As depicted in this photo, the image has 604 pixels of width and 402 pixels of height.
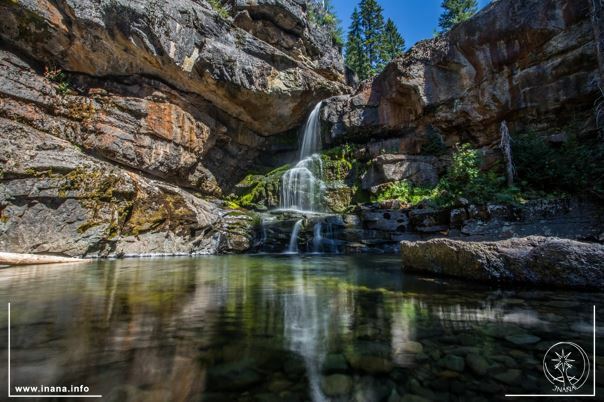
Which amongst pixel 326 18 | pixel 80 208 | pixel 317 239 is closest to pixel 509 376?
pixel 317 239

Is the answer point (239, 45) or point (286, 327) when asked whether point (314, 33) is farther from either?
point (286, 327)

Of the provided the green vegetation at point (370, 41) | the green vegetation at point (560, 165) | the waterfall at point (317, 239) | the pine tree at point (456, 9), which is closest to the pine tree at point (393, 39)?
the green vegetation at point (370, 41)

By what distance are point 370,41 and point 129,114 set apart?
28.4 metres

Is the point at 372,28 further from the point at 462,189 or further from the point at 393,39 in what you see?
the point at 462,189

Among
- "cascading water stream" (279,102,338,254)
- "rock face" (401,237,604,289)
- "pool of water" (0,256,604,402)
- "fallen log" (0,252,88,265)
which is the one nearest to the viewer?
"pool of water" (0,256,604,402)

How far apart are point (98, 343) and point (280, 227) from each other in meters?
10.8

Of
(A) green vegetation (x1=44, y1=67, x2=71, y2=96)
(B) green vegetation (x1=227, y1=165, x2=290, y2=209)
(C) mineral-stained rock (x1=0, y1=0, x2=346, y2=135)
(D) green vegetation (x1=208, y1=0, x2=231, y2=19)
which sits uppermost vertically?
(D) green vegetation (x1=208, y1=0, x2=231, y2=19)

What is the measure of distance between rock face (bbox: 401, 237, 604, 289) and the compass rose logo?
7.23ft

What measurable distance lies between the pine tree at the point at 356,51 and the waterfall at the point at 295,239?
79.1ft

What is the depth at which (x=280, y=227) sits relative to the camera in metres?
13.0

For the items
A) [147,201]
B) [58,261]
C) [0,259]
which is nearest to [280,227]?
[147,201]

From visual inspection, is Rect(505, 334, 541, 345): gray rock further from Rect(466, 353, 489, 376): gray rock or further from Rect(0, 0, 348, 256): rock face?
Rect(0, 0, 348, 256): rock face

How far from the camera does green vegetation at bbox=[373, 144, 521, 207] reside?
10.6 m

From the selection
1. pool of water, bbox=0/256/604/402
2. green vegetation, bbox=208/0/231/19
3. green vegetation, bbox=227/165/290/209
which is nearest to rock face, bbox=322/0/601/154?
green vegetation, bbox=227/165/290/209
